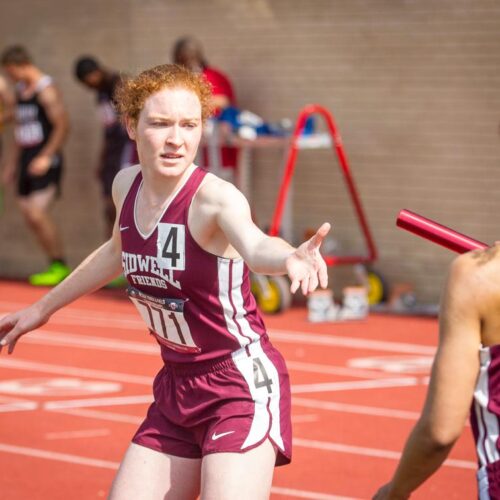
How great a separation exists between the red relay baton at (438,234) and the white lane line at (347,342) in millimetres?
6352

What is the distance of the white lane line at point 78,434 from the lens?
7.14 metres

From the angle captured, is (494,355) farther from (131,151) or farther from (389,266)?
(131,151)

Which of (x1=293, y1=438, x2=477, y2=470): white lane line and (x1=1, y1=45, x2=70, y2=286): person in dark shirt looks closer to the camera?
(x1=293, y1=438, x2=477, y2=470): white lane line

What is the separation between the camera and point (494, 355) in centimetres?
281

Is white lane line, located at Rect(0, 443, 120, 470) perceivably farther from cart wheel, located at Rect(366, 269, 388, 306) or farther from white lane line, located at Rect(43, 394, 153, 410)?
cart wheel, located at Rect(366, 269, 388, 306)

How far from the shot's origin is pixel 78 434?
23.6ft

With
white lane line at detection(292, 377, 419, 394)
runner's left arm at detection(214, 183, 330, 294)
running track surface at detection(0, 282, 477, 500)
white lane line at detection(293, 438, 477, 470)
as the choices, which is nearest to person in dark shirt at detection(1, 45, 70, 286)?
running track surface at detection(0, 282, 477, 500)

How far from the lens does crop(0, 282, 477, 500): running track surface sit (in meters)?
6.27

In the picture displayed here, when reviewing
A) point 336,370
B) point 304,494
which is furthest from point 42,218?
point 304,494

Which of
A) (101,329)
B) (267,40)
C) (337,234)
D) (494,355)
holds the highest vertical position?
(267,40)

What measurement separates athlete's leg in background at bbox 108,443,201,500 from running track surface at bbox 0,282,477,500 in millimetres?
2028

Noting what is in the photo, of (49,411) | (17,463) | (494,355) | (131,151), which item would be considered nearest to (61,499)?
(17,463)

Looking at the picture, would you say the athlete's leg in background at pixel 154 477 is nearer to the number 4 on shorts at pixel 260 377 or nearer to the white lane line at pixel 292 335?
the number 4 on shorts at pixel 260 377

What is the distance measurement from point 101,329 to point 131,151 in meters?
2.49
